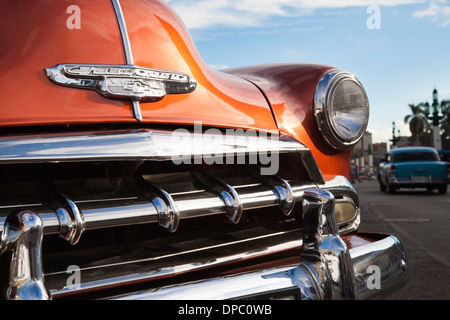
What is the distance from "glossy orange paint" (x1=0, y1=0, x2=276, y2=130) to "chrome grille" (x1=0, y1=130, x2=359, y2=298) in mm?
66

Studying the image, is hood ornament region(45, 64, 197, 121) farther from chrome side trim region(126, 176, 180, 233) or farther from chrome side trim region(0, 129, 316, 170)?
chrome side trim region(126, 176, 180, 233)

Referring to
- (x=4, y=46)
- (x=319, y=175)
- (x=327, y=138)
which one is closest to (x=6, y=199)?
(x=4, y=46)

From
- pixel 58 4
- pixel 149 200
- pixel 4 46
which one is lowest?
pixel 149 200

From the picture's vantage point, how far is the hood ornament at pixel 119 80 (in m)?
1.17

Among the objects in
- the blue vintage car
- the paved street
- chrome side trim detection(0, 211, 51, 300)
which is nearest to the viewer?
chrome side trim detection(0, 211, 51, 300)

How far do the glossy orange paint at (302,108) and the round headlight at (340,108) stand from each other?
1.1 inches

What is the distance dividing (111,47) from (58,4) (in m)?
0.19

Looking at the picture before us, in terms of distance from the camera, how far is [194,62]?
1.50 m

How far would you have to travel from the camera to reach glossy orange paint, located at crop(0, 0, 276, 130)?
1136 millimetres

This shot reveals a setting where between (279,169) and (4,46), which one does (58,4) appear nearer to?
(4,46)

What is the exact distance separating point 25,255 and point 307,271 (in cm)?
69

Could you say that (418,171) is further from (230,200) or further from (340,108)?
(230,200)

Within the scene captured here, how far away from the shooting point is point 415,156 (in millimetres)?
12367

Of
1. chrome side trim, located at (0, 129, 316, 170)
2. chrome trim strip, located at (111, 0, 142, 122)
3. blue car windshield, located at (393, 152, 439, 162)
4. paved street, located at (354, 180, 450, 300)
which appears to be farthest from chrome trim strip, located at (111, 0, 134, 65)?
blue car windshield, located at (393, 152, 439, 162)
